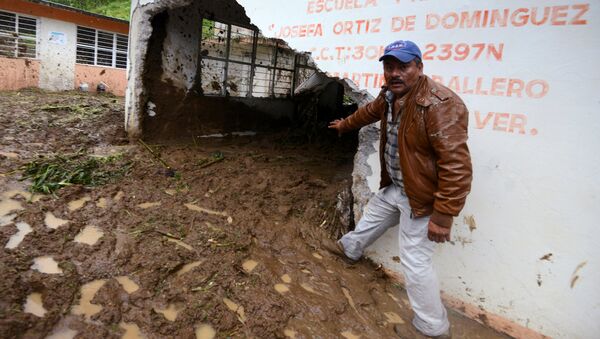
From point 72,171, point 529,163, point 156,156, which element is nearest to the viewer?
point 529,163

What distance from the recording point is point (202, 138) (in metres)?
6.37

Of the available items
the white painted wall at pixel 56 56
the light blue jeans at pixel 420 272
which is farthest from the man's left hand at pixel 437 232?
the white painted wall at pixel 56 56

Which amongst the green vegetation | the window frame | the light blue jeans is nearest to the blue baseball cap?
the light blue jeans

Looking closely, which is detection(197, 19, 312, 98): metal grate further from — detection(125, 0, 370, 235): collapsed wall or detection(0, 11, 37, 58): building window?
detection(0, 11, 37, 58): building window

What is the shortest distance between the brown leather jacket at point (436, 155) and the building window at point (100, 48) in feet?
39.5

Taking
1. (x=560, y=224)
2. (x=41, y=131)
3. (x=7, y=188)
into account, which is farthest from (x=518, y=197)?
(x=41, y=131)

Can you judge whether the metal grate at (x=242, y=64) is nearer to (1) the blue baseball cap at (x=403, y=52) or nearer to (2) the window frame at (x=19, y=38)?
(1) the blue baseball cap at (x=403, y=52)

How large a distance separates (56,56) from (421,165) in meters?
12.1

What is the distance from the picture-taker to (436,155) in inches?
93.5

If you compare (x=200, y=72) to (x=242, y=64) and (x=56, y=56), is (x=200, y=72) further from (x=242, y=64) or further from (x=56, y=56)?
(x=56, y=56)

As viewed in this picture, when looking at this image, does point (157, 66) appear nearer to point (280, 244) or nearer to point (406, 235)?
point (280, 244)

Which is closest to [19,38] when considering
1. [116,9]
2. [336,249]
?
[336,249]

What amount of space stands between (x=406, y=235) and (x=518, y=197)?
2.69ft

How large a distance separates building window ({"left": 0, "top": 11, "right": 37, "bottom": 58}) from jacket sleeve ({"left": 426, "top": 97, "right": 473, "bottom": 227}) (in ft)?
39.0
